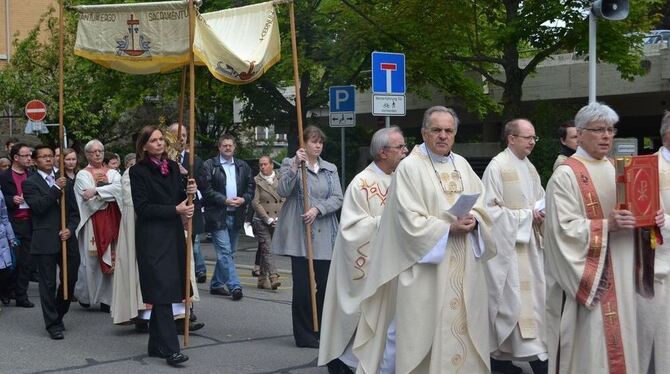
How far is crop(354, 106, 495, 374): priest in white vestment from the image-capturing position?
18.8 feet

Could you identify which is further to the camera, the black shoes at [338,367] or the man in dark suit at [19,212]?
the man in dark suit at [19,212]

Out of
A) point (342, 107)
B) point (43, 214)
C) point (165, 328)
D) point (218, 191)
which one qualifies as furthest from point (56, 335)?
point (342, 107)

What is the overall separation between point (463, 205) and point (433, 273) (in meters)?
0.47

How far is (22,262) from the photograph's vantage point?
431 inches

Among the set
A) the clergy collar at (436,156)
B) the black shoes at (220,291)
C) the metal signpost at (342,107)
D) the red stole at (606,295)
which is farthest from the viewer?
the metal signpost at (342,107)

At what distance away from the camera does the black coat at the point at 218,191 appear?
11383mm

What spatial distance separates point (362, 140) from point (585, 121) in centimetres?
2051

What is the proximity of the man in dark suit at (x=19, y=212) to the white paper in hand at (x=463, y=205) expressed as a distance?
640cm

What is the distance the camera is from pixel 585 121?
18.1 feet

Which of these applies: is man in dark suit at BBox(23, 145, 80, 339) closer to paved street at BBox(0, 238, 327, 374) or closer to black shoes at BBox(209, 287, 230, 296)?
paved street at BBox(0, 238, 327, 374)

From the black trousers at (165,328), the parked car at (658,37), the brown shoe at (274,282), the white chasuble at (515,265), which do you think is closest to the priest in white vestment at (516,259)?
the white chasuble at (515,265)

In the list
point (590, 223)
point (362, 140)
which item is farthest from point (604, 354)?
point (362, 140)

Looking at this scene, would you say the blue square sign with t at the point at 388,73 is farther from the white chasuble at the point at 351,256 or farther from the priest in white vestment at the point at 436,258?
the priest in white vestment at the point at 436,258

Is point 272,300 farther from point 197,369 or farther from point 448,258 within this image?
point 448,258
